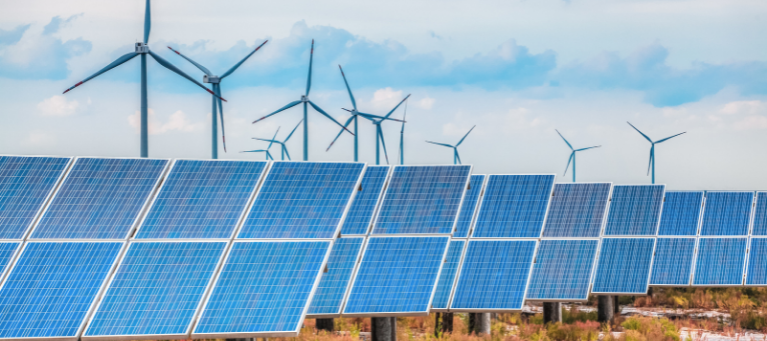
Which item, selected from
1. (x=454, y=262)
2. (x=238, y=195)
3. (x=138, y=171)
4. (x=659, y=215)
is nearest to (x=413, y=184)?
(x=454, y=262)

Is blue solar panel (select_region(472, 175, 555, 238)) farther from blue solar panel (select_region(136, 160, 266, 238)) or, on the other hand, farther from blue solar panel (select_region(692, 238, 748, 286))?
blue solar panel (select_region(692, 238, 748, 286))

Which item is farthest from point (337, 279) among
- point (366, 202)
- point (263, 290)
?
point (263, 290)

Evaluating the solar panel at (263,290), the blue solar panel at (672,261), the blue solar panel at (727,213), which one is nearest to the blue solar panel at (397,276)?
the solar panel at (263,290)

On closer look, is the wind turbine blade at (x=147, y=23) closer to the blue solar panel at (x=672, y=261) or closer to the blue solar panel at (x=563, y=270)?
the blue solar panel at (x=563, y=270)

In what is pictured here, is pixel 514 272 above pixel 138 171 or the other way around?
the other way around

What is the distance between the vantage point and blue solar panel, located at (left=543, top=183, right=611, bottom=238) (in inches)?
1394

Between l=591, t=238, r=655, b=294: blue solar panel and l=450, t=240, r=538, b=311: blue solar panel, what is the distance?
984 centimetres

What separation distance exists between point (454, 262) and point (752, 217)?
67.9ft

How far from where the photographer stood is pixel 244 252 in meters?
20.8

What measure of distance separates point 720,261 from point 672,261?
2097 millimetres

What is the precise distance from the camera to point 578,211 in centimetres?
3641

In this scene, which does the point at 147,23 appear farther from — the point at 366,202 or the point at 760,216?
the point at 760,216

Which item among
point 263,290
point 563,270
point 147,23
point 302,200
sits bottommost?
point 563,270

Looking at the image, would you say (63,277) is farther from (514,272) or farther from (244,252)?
(514,272)
